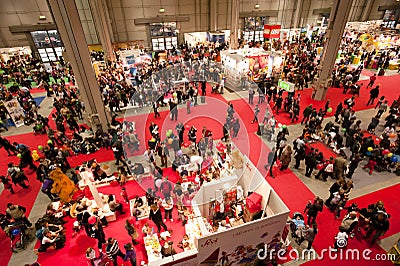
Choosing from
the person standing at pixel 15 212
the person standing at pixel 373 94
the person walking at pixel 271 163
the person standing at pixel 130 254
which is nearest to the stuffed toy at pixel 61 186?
the person standing at pixel 15 212

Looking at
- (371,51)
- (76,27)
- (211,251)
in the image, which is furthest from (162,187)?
(371,51)

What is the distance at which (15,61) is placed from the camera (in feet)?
77.0

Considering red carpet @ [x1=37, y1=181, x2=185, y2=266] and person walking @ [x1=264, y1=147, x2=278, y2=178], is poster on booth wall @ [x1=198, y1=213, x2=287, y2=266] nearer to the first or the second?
red carpet @ [x1=37, y1=181, x2=185, y2=266]

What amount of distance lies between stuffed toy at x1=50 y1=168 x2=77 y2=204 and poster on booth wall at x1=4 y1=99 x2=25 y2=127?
904cm

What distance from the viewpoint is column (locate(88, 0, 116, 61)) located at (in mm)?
21991

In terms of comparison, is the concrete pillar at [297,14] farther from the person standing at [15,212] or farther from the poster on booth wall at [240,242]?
the person standing at [15,212]

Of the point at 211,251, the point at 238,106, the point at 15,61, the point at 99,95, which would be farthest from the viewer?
the point at 15,61

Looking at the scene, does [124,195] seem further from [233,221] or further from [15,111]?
[15,111]

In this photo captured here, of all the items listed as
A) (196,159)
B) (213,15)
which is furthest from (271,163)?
(213,15)

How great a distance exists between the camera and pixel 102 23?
897 inches

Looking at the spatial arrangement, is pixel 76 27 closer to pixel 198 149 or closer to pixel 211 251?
pixel 198 149

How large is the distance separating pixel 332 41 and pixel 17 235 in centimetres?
1768

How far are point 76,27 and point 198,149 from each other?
7988 millimetres

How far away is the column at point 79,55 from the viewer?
9.92 m
